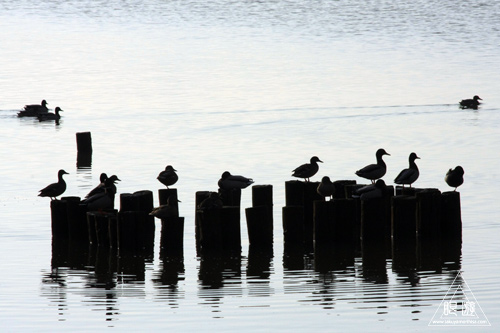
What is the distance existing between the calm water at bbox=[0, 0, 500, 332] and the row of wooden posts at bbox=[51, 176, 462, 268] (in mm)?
475

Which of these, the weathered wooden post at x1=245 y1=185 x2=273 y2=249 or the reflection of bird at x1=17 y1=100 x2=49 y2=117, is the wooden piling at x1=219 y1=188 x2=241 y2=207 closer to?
the weathered wooden post at x1=245 y1=185 x2=273 y2=249

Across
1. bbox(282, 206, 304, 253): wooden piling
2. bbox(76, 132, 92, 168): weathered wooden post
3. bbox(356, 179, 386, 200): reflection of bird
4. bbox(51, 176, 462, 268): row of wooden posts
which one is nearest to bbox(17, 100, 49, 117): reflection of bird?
bbox(76, 132, 92, 168): weathered wooden post

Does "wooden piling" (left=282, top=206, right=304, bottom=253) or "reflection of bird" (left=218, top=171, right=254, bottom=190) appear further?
"reflection of bird" (left=218, top=171, right=254, bottom=190)

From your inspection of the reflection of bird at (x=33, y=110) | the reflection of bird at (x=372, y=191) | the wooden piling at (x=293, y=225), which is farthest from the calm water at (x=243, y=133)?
the reflection of bird at (x=372, y=191)

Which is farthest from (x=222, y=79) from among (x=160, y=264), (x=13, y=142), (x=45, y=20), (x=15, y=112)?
(x=45, y=20)

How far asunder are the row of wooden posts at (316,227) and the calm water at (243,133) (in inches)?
18.7

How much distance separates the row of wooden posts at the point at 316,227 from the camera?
1883 cm

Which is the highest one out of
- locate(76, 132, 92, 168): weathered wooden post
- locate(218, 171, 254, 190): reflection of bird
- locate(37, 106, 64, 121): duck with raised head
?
locate(37, 106, 64, 121): duck with raised head

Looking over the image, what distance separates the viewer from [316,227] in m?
19.3

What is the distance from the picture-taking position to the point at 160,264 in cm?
1819

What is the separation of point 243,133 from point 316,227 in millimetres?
Answer: 19193

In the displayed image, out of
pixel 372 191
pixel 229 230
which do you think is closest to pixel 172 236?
pixel 229 230

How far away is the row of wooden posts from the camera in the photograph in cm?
1883

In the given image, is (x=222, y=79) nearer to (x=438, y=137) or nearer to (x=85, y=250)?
(x=438, y=137)
